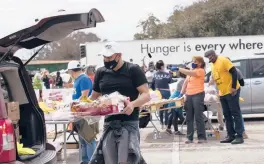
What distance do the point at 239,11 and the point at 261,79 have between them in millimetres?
38933

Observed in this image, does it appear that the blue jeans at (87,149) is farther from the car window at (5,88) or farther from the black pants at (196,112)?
the black pants at (196,112)

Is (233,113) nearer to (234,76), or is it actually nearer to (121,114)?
(234,76)

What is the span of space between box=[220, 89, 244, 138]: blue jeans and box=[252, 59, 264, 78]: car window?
3400mm

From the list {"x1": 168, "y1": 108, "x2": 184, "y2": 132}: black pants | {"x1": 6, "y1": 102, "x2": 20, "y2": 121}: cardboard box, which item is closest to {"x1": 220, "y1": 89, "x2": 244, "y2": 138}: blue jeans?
{"x1": 168, "y1": 108, "x2": 184, "y2": 132}: black pants

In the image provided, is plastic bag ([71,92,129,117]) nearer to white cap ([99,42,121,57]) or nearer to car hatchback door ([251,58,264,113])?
white cap ([99,42,121,57])

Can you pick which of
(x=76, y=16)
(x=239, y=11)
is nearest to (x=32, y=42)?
(x=76, y=16)

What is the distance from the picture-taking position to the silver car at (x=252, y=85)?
13.0 m

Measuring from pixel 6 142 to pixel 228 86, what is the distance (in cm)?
594

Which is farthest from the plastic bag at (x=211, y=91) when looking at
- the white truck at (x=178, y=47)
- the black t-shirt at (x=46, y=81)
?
the black t-shirt at (x=46, y=81)

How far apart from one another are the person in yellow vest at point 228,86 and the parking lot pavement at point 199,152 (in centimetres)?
50

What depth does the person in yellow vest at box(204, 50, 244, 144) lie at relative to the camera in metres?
9.59

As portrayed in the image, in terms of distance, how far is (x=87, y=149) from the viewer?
26.7 feet

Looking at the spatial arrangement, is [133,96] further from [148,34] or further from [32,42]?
[148,34]

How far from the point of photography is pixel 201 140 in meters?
10.3
